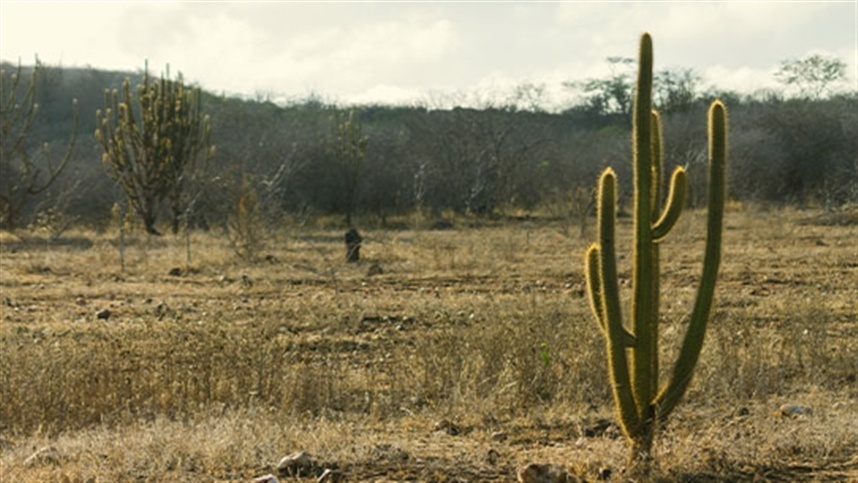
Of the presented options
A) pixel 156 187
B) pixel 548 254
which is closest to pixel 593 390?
pixel 548 254

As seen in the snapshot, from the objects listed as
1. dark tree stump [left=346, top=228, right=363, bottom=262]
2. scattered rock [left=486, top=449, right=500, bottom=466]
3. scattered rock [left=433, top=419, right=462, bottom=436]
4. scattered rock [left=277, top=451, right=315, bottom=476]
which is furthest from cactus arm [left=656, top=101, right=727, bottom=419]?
dark tree stump [left=346, top=228, right=363, bottom=262]

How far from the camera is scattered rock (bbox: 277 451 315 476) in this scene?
5.04 meters

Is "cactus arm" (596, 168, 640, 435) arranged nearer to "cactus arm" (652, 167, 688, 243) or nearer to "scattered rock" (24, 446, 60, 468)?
"cactus arm" (652, 167, 688, 243)

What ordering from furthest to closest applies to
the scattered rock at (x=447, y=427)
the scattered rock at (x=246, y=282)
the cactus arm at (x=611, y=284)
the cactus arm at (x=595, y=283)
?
the scattered rock at (x=246, y=282), the scattered rock at (x=447, y=427), the cactus arm at (x=595, y=283), the cactus arm at (x=611, y=284)

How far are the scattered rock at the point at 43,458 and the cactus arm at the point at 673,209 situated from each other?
2878mm

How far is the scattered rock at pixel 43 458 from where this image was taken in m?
5.29

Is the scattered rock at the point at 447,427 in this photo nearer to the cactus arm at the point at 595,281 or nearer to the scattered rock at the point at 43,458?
the cactus arm at the point at 595,281

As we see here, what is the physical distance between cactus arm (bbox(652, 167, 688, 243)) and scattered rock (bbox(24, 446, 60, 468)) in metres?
2.88

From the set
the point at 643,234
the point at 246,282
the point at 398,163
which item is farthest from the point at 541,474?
the point at 398,163

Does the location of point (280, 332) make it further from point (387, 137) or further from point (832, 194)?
point (387, 137)

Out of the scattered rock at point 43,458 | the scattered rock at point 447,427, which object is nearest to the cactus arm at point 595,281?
the scattered rock at point 447,427

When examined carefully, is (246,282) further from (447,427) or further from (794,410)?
(794,410)

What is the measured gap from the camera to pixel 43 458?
536cm

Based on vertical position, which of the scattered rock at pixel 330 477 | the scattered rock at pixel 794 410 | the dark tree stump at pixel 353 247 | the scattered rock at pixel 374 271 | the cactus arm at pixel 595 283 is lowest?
the scattered rock at pixel 330 477
